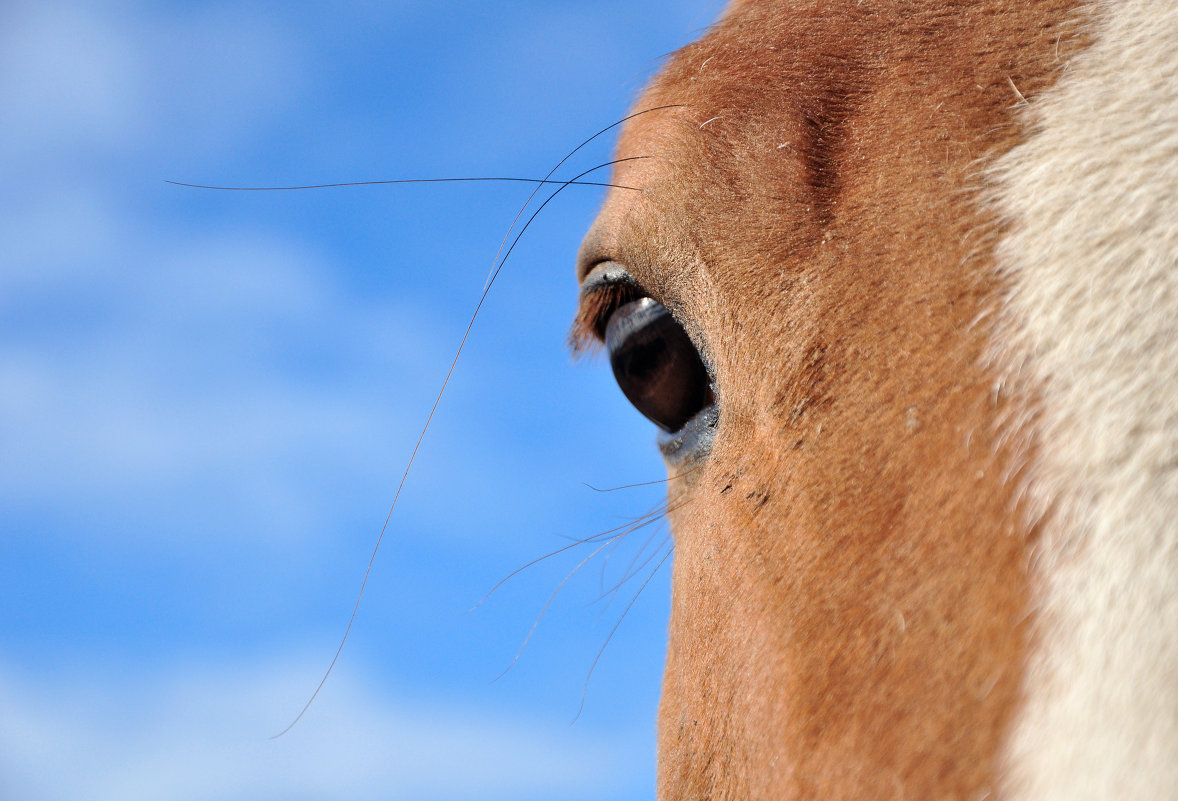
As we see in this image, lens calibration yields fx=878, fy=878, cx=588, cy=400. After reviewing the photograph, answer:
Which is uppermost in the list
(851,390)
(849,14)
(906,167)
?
(849,14)

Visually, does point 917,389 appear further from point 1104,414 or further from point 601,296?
point 601,296

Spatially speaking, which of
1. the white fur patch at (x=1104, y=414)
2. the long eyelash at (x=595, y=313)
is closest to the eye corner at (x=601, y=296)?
the long eyelash at (x=595, y=313)

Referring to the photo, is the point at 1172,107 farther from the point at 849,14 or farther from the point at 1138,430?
the point at 849,14

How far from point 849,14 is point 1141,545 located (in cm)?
102

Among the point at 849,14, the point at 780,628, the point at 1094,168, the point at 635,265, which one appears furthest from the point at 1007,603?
the point at 849,14

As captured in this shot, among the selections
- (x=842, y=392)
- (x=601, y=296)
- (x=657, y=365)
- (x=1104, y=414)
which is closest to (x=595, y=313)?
(x=601, y=296)

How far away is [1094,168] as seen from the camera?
0.94 meters

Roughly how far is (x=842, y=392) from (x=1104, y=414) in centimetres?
35

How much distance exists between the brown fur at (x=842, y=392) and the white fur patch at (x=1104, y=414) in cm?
4

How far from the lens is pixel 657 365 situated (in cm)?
161

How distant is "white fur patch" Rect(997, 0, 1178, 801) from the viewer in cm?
72

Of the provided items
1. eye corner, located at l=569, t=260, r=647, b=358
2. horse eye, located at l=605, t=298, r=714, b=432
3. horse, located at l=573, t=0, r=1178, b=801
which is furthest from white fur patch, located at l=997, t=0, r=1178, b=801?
eye corner, located at l=569, t=260, r=647, b=358

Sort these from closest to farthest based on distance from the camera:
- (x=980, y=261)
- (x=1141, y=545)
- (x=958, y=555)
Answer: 1. (x=1141, y=545)
2. (x=958, y=555)
3. (x=980, y=261)

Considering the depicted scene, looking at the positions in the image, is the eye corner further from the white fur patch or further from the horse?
the white fur patch
